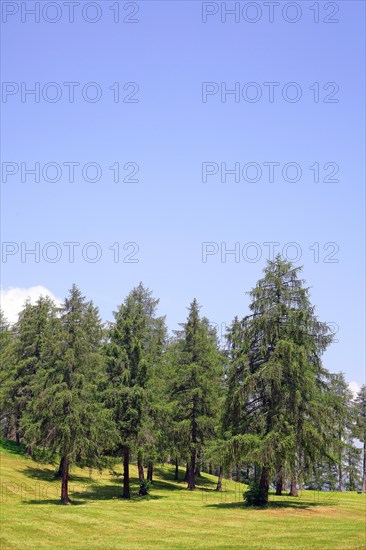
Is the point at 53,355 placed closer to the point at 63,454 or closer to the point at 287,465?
the point at 63,454

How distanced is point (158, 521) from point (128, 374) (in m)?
12.2


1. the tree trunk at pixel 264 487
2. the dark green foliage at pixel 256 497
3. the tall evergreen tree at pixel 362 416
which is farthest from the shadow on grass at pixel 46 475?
the tall evergreen tree at pixel 362 416

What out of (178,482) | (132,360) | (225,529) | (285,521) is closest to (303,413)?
(285,521)

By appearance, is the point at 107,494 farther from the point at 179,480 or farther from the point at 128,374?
the point at 179,480

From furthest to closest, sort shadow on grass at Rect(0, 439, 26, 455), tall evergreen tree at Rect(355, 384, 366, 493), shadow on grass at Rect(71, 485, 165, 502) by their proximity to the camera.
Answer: tall evergreen tree at Rect(355, 384, 366, 493)
shadow on grass at Rect(0, 439, 26, 455)
shadow on grass at Rect(71, 485, 165, 502)

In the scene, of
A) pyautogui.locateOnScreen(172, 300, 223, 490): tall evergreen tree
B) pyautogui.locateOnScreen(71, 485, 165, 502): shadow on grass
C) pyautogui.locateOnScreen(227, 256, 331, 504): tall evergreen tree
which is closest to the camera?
pyautogui.locateOnScreen(227, 256, 331, 504): tall evergreen tree

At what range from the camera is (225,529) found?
86.6ft

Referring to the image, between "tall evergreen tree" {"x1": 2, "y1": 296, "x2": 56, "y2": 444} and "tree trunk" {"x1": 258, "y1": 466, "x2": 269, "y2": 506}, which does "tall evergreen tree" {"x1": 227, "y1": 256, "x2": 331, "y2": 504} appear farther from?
"tall evergreen tree" {"x1": 2, "y1": 296, "x2": 56, "y2": 444}

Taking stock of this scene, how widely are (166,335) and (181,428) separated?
73.4 feet

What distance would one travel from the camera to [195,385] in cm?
4544

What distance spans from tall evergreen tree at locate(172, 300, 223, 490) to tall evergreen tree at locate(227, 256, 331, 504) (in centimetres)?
841

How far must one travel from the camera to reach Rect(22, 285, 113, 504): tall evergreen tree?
34.5 metres

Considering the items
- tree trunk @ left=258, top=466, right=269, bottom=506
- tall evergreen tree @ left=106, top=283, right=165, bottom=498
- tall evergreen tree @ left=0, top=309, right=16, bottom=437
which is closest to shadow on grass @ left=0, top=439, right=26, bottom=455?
tall evergreen tree @ left=0, top=309, right=16, bottom=437

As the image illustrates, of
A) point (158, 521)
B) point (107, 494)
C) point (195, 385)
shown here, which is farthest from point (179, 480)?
point (158, 521)
